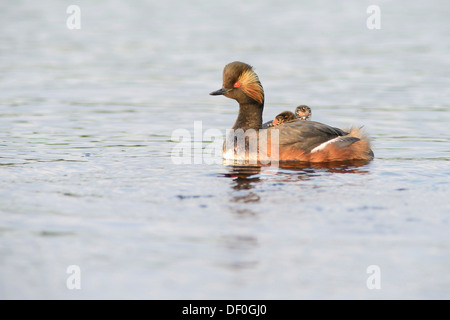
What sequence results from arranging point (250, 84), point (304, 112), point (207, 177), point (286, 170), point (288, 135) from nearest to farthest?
point (207, 177), point (286, 170), point (288, 135), point (250, 84), point (304, 112)

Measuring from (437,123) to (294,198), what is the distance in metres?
7.09

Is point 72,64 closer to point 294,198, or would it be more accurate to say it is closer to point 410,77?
point 410,77

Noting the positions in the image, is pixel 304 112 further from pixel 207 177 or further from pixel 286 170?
pixel 207 177

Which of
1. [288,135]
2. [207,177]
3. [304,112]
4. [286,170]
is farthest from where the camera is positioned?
[304,112]

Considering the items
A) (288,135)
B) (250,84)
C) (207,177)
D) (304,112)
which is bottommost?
(207,177)

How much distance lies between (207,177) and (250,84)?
249 cm

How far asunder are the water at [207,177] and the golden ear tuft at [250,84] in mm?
1593

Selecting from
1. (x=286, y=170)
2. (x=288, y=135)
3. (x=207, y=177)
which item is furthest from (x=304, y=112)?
(x=207, y=177)

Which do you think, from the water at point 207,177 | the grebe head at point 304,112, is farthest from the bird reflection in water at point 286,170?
the grebe head at point 304,112

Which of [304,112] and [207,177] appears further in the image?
[304,112]

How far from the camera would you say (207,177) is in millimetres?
10414

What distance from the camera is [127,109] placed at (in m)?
16.5

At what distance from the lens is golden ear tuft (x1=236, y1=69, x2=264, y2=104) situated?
480 inches
